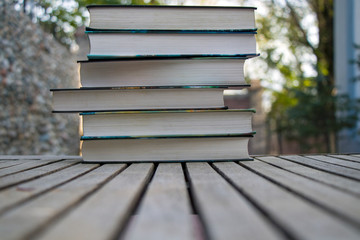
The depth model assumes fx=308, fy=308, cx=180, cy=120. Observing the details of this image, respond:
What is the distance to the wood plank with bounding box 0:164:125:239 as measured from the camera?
292 mm

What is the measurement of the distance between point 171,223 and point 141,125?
0.57 metres

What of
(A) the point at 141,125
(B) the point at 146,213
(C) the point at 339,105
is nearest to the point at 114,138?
(A) the point at 141,125

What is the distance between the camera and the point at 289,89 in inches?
191

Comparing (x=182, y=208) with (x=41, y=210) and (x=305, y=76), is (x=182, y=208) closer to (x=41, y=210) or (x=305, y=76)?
(x=41, y=210)

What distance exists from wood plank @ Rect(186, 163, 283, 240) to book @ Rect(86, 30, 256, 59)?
1.69 feet

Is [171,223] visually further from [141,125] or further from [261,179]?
[141,125]

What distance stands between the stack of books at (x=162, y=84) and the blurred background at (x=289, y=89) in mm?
904

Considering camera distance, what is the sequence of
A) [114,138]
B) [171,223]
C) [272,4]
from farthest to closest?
1. [272,4]
2. [114,138]
3. [171,223]

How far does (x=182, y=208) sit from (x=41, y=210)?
0.54 feet

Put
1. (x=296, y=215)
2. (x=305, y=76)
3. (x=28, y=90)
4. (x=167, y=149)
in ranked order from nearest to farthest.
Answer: (x=296, y=215)
(x=167, y=149)
(x=28, y=90)
(x=305, y=76)

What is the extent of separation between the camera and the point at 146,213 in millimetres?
356

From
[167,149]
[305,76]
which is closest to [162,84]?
[167,149]

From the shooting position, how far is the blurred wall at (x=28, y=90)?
3.14m

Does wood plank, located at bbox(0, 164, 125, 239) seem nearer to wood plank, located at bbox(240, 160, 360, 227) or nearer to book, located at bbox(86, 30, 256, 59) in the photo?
wood plank, located at bbox(240, 160, 360, 227)
